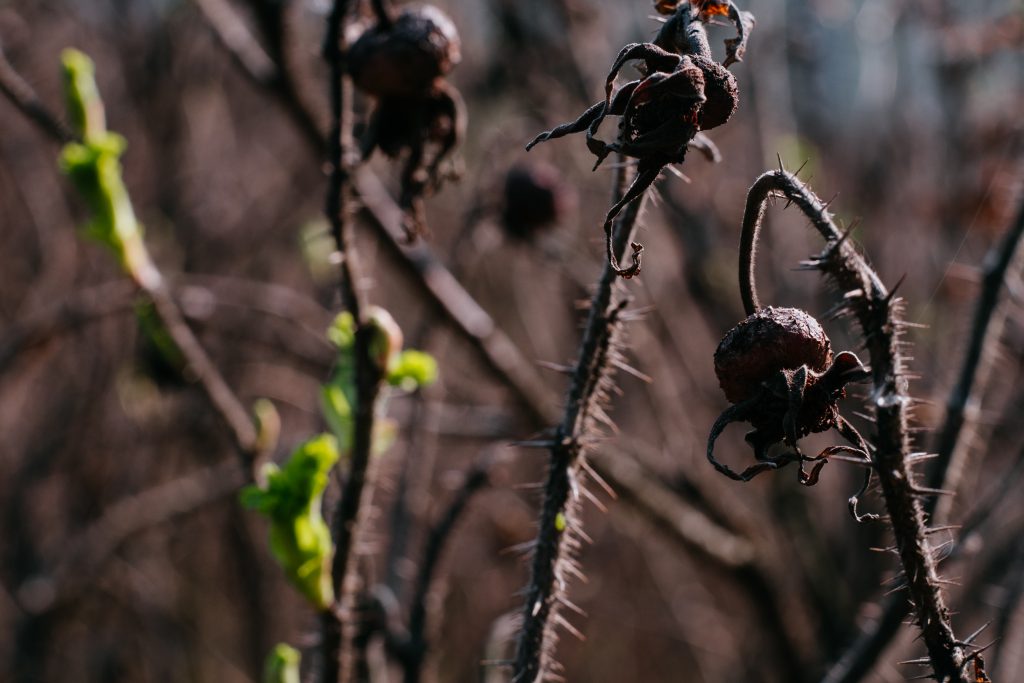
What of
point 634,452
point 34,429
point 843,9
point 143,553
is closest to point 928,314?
point 843,9

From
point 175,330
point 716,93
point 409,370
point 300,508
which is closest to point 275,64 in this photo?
point 175,330

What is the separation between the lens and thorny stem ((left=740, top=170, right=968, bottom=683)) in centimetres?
107

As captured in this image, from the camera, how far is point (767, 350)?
113 cm

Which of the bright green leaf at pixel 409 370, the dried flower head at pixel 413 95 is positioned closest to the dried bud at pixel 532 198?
the dried flower head at pixel 413 95

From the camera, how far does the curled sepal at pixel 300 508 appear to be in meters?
Result: 1.54

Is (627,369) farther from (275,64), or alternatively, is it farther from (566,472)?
(275,64)

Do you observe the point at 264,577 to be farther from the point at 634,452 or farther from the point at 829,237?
the point at 829,237

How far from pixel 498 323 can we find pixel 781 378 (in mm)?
5487

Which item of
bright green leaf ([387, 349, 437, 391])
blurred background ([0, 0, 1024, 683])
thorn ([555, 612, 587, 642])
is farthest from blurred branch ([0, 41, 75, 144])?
thorn ([555, 612, 587, 642])

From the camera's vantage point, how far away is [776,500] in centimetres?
398

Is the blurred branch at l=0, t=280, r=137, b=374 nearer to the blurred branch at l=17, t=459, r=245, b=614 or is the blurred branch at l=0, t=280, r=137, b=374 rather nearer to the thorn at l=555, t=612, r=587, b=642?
the blurred branch at l=17, t=459, r=245, b=614

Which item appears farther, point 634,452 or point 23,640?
point 23,640

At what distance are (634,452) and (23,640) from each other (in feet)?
9.05

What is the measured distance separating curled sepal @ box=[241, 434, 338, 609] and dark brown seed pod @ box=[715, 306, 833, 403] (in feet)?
2.13
